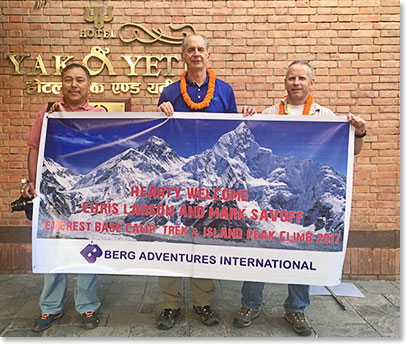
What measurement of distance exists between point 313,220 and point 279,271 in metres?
0.50

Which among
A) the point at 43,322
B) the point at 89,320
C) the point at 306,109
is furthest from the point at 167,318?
the point at 306,109

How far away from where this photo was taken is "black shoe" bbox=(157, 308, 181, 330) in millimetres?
3117

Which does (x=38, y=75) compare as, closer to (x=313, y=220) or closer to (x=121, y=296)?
(x=121, y=296)

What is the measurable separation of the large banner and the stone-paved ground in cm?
51

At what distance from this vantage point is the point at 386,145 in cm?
434

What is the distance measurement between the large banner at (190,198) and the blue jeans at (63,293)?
107 mm

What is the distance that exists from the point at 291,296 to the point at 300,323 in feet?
0.73

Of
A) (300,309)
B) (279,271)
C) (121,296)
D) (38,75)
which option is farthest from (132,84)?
(300,309)

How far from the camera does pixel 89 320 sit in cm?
312

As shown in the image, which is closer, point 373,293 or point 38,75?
point 373,293

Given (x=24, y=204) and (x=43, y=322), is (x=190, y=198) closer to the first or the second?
(x=24, y=204)

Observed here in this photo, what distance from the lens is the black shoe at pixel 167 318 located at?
312 centimetres

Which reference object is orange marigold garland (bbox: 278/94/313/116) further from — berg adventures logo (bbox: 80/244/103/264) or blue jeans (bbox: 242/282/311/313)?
berg adventures logo (bbox: 80/244/103/264)

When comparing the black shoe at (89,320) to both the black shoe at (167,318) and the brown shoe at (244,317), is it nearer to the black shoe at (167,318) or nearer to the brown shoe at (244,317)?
the black shoe at (167,318)
